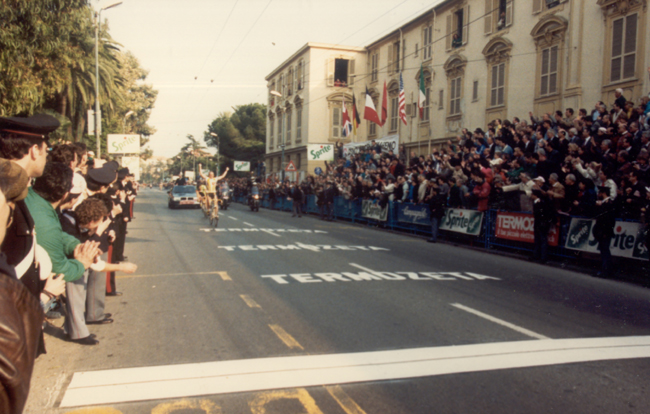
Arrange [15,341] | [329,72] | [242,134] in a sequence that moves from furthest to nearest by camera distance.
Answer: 1. [242,134]
2. [329,72]
3. [15,341]

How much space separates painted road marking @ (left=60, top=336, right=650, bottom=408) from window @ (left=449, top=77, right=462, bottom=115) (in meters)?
22.9

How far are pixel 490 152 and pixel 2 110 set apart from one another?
14329 millimetres

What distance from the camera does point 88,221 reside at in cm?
505

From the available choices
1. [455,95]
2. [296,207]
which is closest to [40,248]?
[296,207]

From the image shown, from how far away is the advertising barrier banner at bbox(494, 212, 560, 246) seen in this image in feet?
39.9

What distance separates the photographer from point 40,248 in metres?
2.98

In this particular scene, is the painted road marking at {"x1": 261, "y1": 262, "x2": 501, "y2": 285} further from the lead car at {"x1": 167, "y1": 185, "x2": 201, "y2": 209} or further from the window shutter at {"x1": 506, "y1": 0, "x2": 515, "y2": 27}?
the lead car at {"x1": 167, "y1": 185, "x2": 201, "y2": 209}

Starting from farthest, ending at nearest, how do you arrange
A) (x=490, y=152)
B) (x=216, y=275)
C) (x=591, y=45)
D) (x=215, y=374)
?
(x=591, y=45) < (x=490, y=152) < (x=216, y=275) < (x=215, y=374)

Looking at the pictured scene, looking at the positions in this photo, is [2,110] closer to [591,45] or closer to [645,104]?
[645,104]

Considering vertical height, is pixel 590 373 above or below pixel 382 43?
below

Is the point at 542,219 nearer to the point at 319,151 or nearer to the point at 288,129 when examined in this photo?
the point at 319,151

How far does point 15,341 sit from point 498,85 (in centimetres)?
2501

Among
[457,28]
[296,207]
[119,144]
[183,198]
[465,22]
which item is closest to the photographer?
[465,22]

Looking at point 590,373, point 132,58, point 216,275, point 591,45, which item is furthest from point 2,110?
point 132,58
